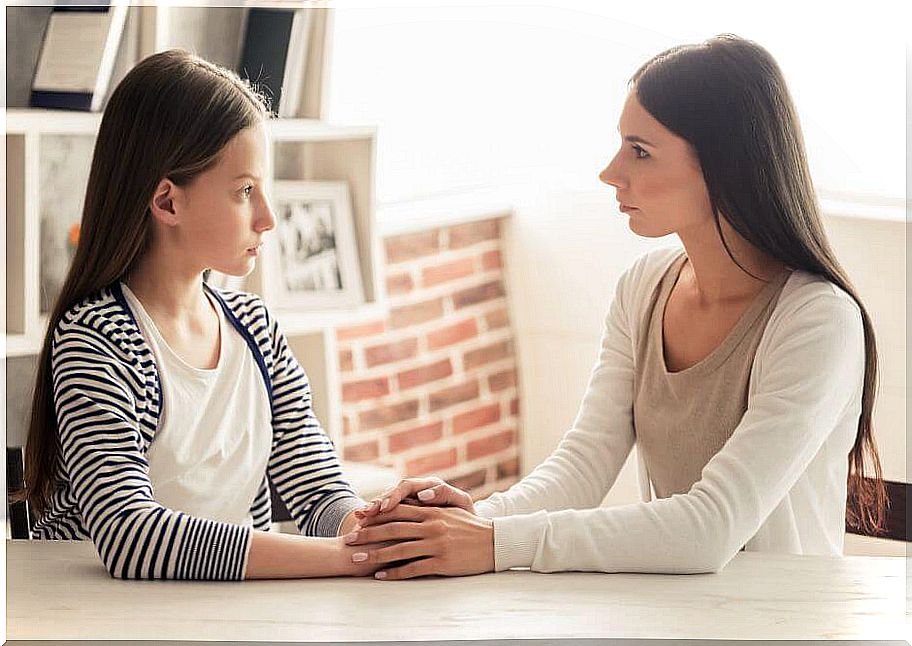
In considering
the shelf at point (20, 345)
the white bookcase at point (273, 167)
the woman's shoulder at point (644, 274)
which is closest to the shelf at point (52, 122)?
the white bookcase at point (273, 167)

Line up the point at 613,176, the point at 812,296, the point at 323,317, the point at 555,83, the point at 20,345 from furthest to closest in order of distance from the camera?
the point at 555,83 → the point at 323,317 → the point at 20,345 → the point at 613,176 → the point at 812,296

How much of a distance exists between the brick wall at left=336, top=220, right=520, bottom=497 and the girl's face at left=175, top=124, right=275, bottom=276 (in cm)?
186

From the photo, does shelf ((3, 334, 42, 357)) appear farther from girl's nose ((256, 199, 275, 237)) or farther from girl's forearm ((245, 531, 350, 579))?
girl's forearm ((245, 531, 350, 579))

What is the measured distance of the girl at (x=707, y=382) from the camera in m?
1.32

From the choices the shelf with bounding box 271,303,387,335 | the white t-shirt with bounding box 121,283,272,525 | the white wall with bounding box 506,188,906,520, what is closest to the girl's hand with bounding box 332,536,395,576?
the white t-shirt with bounding box 121,283,272,525

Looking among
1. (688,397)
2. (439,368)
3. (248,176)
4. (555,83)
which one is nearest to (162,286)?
(248,176)

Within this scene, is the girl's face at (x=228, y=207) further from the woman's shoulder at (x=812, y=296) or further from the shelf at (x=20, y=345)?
the shelf at (x=20, y=345)

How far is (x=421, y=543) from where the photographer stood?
1.31 m

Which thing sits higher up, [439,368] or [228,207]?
[228,207]

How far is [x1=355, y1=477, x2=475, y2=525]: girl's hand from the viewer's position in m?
1.39

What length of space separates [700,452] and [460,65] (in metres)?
2.30

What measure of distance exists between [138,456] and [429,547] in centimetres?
35

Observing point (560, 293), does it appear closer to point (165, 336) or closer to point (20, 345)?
point (20, 345)

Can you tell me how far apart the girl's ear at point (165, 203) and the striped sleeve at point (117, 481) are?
0.58ft
